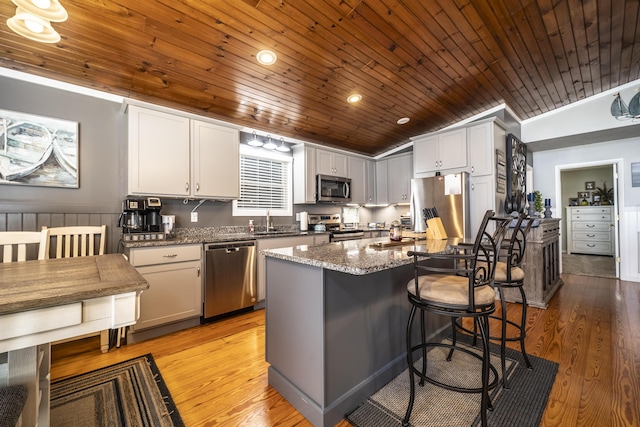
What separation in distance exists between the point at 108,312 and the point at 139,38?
211cm

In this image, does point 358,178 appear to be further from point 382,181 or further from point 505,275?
point 505,275

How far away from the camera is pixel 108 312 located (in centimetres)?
96

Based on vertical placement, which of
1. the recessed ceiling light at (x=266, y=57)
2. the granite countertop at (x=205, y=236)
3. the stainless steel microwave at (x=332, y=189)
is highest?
the recessed ceiling light at (x=266, y=57)

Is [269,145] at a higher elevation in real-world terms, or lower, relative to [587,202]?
higher

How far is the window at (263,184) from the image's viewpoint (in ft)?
12.7

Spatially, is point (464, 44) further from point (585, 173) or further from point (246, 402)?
point (585, 173)

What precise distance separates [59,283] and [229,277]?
79.6 inches

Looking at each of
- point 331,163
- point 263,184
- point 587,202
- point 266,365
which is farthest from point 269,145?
point 587,202

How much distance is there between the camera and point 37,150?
2.44m

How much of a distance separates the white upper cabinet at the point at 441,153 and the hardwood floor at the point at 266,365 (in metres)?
2.12

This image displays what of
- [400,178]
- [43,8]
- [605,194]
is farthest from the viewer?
[605,194]

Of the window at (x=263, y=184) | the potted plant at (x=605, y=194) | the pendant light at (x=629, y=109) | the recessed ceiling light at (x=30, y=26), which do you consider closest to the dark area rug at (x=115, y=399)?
the recessed ceiling light at (x=30, y=26)

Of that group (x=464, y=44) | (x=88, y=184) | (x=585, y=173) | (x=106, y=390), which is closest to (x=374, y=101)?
(x=464, y=44)

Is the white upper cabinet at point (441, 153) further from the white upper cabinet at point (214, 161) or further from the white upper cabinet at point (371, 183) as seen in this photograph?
the white upper cabinet at point (214, 161)
